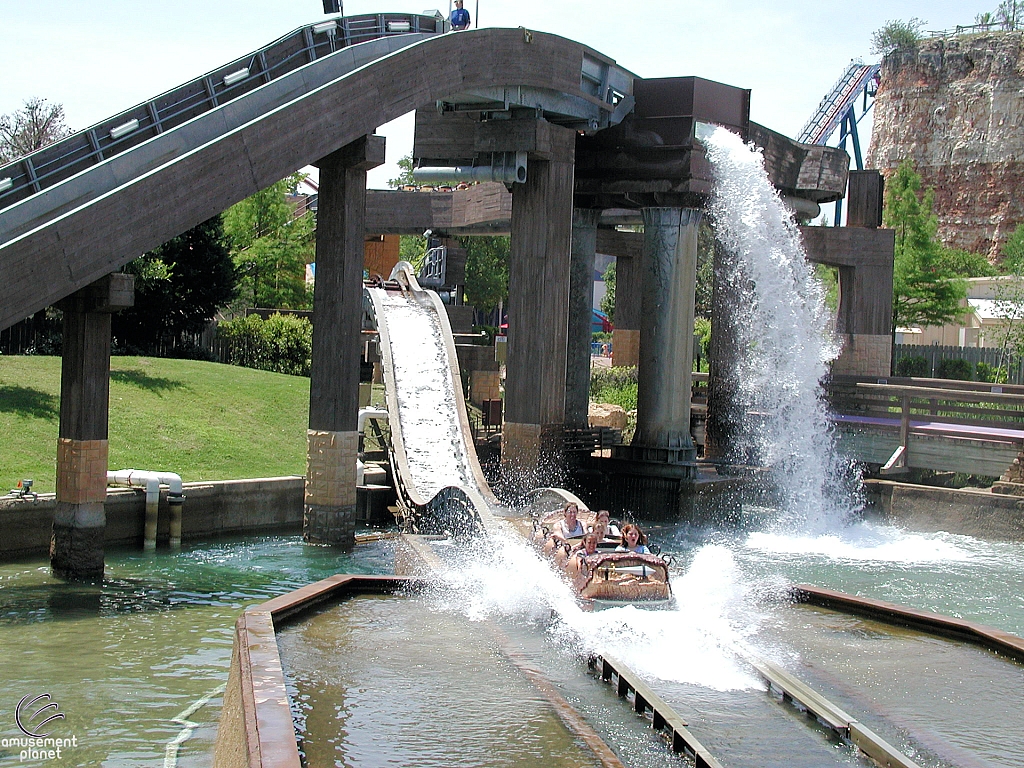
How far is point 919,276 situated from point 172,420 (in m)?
32.4

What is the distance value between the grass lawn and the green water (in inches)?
126

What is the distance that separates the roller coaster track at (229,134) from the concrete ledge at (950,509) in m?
10.4

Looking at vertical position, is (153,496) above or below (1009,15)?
below

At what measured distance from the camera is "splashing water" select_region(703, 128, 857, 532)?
2580 cm

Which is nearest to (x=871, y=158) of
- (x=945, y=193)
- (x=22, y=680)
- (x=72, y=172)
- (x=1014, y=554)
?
(x=945, y=193)

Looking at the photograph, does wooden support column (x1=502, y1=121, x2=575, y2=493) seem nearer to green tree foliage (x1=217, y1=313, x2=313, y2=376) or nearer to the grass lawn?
the grass lawn

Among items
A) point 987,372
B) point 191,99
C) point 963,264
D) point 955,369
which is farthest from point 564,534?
point 963,264

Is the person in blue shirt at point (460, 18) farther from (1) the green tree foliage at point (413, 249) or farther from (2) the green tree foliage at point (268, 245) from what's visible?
(1) the green tree foliage at point (413, 249)

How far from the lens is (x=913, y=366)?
144 feet

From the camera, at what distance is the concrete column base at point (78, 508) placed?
16172 mm

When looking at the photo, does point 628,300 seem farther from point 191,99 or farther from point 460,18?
point 191,99

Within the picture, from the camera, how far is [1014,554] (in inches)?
830

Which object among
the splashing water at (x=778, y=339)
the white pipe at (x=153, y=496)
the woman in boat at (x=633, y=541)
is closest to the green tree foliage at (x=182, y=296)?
the white pipe at (x=153, y=496)

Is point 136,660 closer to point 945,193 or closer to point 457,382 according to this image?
point 457,382
